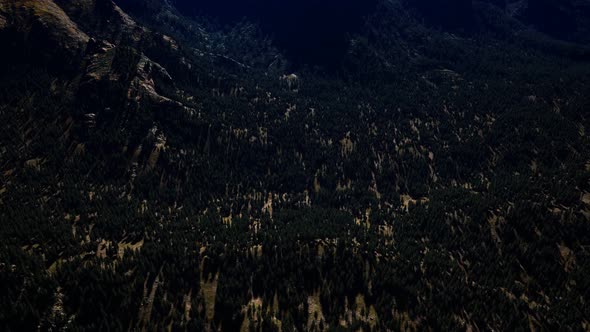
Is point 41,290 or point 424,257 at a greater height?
point 424,257

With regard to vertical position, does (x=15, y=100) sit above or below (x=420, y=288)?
below

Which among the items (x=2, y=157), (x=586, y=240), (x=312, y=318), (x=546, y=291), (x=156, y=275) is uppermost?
(x=586, y=240)

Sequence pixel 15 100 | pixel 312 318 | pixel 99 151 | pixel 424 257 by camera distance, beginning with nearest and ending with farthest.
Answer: pixel 312 318 < pixel 424 257 < pixel 99 151 < pixel 15 100

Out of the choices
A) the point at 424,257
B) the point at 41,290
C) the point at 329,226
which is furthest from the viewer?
the point at 329,226

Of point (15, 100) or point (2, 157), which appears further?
point (15, 100)

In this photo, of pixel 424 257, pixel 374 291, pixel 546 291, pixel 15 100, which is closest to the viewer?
pixel 374 291

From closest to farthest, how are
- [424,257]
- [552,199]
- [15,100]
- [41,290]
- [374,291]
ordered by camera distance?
[41,290]
[374,291]
[424,257]
[552,199]
[15,100]

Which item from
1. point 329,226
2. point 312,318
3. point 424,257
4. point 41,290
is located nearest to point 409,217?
point 424,257

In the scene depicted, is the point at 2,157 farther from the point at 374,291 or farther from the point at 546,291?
the point at 546,291

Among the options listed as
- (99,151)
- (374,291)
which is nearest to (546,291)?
(374,291)
